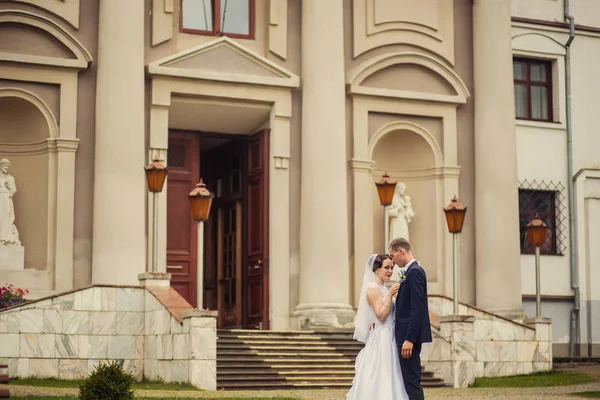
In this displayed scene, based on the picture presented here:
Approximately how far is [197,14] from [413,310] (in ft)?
51.9

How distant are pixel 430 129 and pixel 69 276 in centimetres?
927

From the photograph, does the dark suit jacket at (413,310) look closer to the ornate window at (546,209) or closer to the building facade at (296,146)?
the building facade at (296,146)

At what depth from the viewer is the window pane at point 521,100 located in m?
32.4

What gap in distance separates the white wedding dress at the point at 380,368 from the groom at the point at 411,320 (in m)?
0.20

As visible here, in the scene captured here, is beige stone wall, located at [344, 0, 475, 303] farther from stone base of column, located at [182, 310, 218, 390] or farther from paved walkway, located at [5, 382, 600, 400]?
stone base of column, located at [182, 310, 218, 390]

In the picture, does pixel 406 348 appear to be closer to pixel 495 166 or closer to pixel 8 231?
pixel 8 231

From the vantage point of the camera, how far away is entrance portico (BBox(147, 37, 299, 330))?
2672cm

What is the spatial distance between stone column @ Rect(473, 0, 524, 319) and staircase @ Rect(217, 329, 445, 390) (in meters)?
4.93

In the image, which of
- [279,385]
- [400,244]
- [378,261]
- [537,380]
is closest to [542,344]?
[537,380]

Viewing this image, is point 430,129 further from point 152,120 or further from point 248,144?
point 152,120

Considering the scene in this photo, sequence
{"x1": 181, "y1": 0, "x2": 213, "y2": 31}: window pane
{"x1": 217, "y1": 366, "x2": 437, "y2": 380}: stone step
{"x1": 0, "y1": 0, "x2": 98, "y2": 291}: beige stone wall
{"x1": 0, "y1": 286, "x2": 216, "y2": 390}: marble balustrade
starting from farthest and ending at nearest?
{"x1": 181, "y1": 0, "x2": 213, "y2": 31}: window pane
{"x1": 0, "y1": 0, "x2": 98, "y2": 291}: beige stone wall
{"x1": 217, "y1": 366, "x2": 437, "y2": 380}: stone step
{"x1": 0, "y1": 286, "x2": 216, "y2": 390}: marble balustrade

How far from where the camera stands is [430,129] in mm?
29625

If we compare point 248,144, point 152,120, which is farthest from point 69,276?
point 248,144

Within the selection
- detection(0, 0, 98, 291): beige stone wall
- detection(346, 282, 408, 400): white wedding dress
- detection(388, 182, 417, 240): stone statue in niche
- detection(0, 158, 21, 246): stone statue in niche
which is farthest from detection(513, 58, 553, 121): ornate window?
detection(346, 282, 408, 400): white wedding dress
